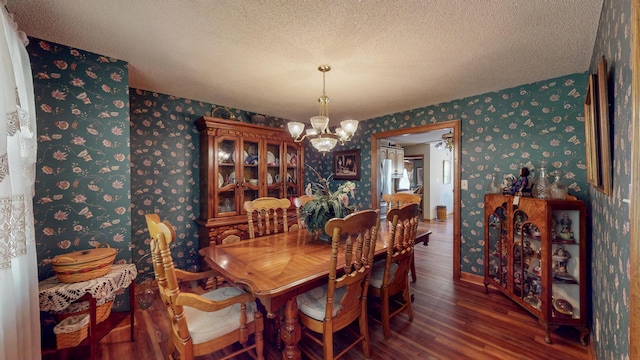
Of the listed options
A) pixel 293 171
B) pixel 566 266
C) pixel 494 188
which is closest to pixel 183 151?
pixel 293 171

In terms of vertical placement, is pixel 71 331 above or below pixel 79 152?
below

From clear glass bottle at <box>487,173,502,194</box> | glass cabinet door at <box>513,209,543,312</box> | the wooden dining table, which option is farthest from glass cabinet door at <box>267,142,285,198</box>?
glass cabinet door at <box>513,209,543,312</box>

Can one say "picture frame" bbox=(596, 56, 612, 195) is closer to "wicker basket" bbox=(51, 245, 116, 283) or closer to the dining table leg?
the dining table leg

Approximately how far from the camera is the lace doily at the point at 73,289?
1.52 m

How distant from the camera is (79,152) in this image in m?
1.93

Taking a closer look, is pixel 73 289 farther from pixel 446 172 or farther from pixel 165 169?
pixel 446 172

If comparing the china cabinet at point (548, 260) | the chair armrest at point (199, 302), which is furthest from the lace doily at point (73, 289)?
the china cabinet at point (548, 260)

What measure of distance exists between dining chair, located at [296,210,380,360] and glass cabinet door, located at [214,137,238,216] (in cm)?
190

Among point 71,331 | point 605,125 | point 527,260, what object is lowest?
point 71,331

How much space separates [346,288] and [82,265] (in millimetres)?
1785

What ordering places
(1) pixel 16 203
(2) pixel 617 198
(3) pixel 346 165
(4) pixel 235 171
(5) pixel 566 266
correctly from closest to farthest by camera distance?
(2) pixel 617 198 < (1) pixel 16 203 < (5) pixel 566 266 < (4) pixel 235 171 < (3) pixel 346 165

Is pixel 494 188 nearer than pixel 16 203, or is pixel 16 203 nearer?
pixel 16 203

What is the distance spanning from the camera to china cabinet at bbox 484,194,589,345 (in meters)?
1.96

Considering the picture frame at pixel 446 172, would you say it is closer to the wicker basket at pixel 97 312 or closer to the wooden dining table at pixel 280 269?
the wooden dining table at pixel 280 269
